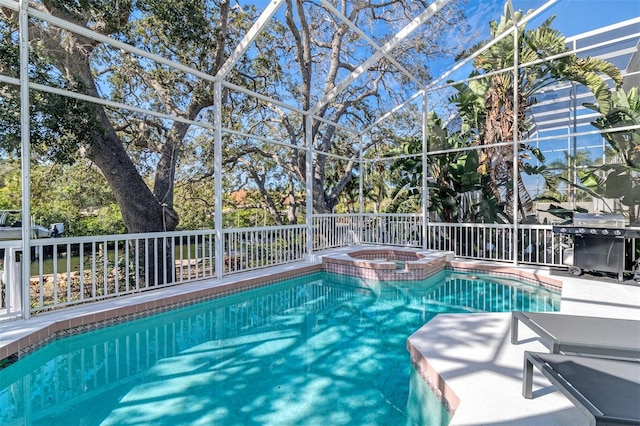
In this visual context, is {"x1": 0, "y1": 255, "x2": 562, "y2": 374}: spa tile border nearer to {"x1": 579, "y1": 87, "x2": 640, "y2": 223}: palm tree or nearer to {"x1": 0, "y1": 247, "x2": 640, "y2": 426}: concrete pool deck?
{"x1": 0, "y1": 247, "x2": 640, "y2": 426}: concrete pool deck

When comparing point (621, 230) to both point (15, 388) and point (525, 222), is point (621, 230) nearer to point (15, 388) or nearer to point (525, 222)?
point (525, 222)

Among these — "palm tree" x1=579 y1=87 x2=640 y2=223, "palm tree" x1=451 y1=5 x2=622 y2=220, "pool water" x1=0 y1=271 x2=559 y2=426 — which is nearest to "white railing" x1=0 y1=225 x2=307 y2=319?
"pool water" x1=0 y1=271 x2=559 y2=426

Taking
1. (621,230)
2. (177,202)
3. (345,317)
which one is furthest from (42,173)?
(621,230)

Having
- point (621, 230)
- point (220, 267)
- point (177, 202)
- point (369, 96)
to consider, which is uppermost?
point (369, 96)

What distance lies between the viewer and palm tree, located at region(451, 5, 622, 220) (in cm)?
748

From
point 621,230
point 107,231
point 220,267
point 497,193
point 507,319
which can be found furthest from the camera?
point 107,231

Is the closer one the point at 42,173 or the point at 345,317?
the point at 345,317

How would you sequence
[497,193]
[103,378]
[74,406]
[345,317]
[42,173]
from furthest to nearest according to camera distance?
[497,193] → [42,173] → [345,317] → [103,378] → [74,406]

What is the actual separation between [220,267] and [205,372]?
3.13 metres

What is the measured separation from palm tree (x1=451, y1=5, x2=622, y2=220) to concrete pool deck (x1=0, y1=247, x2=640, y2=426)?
10.1 ft

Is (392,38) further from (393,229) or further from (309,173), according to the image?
(393,229)

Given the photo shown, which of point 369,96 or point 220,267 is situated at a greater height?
point 369,96

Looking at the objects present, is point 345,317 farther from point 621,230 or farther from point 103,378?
point 621,230

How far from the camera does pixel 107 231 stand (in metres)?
14.3
